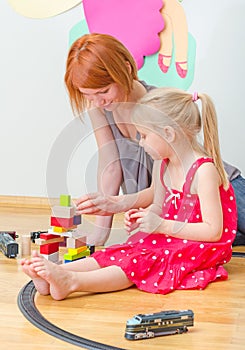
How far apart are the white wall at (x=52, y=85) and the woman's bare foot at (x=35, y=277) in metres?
0.78

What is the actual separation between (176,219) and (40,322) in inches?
18.3

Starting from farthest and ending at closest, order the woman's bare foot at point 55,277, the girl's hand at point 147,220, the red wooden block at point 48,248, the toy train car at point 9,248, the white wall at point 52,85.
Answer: the white wall at point 52,85
the toy train car at point 9,248
the red wooden block at point 48,248
the girl's hand at point 147,220
the woman's bare foot at point 55,277

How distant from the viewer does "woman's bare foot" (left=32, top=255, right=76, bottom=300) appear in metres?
1.40

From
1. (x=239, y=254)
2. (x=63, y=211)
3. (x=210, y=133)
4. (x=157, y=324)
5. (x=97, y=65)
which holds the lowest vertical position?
(x=239, y=254)

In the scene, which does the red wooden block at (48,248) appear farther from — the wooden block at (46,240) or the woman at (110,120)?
the woman at (110,120)

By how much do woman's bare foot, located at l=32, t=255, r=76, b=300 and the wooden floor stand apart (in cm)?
2

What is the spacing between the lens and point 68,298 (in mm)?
1467

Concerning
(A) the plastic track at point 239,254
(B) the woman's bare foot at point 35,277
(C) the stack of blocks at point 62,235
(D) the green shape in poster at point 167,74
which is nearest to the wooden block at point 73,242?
(C) the stack of blocks at point 62,235

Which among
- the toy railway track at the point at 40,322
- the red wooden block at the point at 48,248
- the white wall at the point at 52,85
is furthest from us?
the white wall at the point at 52,85

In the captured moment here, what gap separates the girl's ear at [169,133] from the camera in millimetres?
1590

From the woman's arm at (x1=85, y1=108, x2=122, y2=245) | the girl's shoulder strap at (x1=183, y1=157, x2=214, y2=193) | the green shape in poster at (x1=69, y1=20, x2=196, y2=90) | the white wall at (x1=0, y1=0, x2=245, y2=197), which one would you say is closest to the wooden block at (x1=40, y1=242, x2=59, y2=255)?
the woman's arm at (x1=85, y1=108, x2=122, y2=245)

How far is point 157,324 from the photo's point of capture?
124cm

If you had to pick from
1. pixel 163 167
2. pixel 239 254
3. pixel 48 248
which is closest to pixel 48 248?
pixel 48 248

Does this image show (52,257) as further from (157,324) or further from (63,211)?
(157,324)
